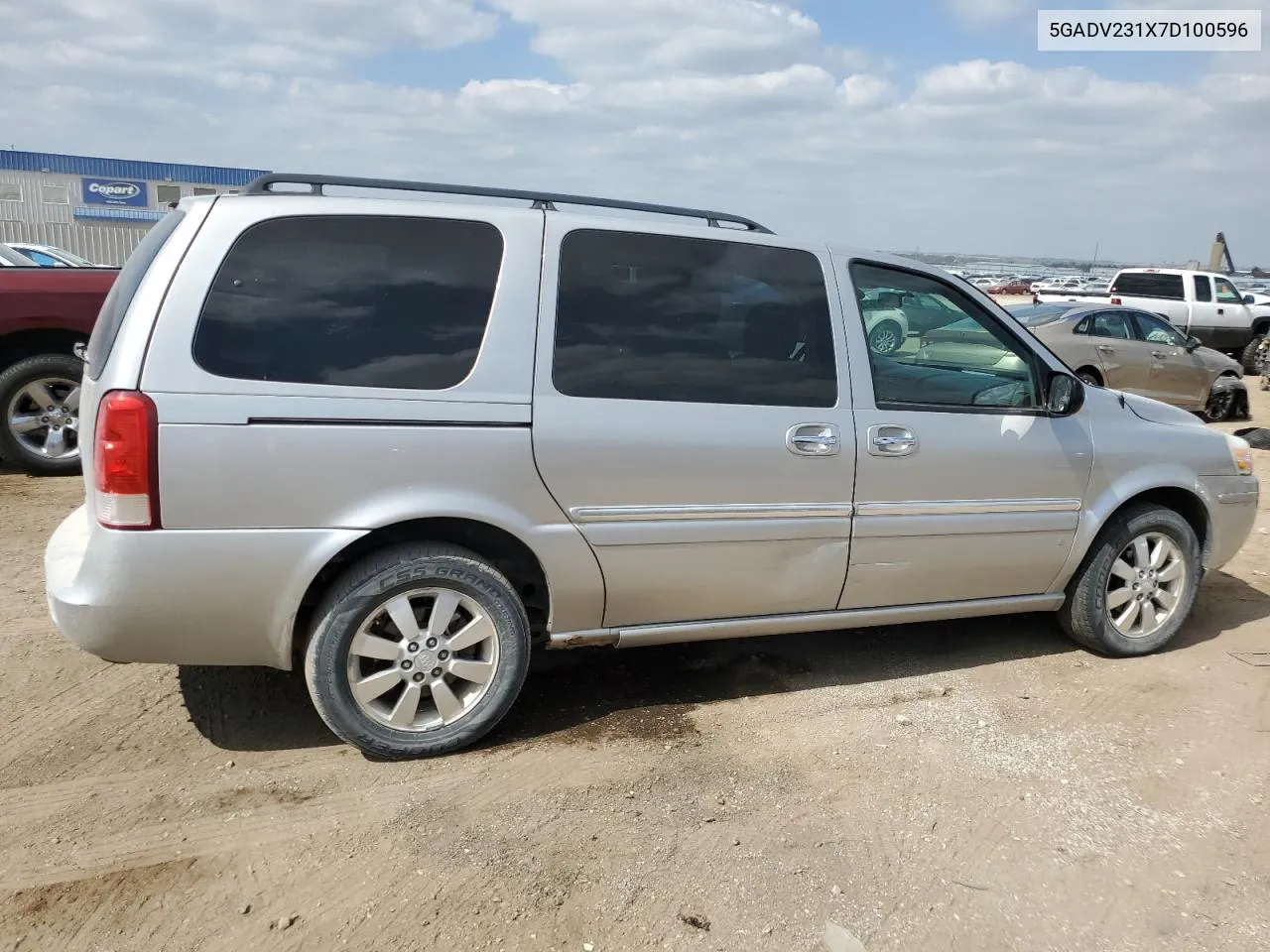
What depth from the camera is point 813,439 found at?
380cm

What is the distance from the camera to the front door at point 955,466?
13.0ft

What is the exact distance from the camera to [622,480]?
353 cm

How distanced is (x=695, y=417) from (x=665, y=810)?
4.34ft

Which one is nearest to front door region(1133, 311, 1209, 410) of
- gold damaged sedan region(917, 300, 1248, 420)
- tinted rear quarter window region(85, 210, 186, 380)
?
gold damaged sedan region(917, 300, 1248, 420)

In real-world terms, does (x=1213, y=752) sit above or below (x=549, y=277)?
below

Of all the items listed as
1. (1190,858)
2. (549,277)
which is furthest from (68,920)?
→ (1190,858)

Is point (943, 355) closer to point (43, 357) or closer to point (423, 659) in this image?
point (423, 659)

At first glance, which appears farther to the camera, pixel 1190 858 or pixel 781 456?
pixel 781 456

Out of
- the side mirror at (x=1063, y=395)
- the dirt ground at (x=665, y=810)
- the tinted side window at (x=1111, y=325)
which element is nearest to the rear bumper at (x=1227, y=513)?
the dirt ground at (x=665, y=810)

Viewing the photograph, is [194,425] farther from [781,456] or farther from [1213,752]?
[1213,752]

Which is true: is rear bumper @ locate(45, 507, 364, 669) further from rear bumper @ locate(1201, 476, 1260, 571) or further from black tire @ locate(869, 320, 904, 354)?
rear bumper @ locate(1201, 476, 1260, 571)

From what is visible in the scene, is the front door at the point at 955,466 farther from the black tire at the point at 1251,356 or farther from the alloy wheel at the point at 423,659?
the black tire at the point at 1251,356

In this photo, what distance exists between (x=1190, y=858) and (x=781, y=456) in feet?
5.91

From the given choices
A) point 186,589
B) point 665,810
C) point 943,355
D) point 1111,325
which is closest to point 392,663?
point 186,589
